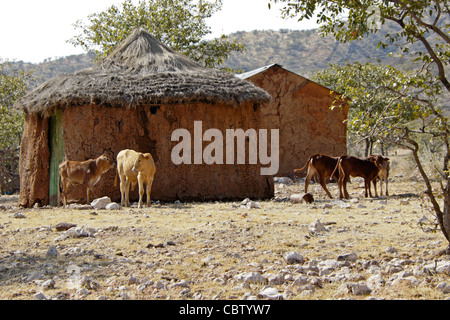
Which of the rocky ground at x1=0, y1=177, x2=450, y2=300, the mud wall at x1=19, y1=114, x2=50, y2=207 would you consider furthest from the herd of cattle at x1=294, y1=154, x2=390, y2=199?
the mud wall at x1=19, y1=114, x2=50, y2=207

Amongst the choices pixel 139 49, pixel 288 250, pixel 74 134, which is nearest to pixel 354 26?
pixel 288 250

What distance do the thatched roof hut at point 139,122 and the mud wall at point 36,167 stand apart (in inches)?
0.9

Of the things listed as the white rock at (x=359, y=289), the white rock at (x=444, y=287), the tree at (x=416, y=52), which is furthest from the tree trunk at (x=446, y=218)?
the white rock at (x=359, y=289)

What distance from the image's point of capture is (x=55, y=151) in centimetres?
1314

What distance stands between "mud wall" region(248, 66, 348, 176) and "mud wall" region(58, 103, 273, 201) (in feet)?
19.9

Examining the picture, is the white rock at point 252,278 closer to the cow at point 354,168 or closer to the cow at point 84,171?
A: the cow at point 84,171

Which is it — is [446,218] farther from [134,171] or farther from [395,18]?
[134,171]

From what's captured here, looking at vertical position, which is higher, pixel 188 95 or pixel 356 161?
pixel 188 95

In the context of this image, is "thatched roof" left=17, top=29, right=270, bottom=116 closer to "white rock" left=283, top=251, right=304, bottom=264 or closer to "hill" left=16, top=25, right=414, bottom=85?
"white rock" left=283, top=251, right=304, bottom=264

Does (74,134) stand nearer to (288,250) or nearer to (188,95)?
(188,95)

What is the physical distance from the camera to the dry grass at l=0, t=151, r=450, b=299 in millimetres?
5027
